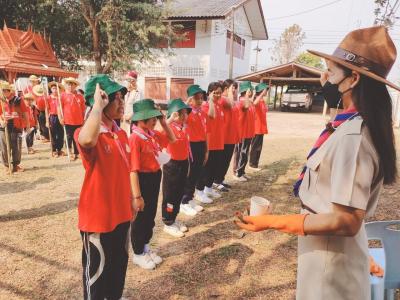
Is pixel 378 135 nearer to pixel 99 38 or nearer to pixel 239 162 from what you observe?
pixel 239 162

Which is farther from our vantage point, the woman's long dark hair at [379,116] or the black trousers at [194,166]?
the black trousers at [194,166]

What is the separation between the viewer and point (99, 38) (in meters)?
16.5

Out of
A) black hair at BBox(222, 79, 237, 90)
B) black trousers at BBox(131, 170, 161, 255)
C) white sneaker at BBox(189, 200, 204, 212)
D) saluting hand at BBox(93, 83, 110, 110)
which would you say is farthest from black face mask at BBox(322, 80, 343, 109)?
black hair at BBox(222, 79, 237, 90)

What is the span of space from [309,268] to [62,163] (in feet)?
25.0

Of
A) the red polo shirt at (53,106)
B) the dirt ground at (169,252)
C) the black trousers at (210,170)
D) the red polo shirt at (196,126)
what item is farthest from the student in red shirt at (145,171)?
the red polo shirt at (53,106)

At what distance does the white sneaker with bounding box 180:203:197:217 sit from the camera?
16.1 ft

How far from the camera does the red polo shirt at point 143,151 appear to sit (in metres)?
3.01

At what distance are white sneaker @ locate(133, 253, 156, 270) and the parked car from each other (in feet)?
77.7

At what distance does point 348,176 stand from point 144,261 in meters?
2.73

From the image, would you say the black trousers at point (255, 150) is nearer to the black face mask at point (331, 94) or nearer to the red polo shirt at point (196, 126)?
the red polo shirt at point (196, 126)

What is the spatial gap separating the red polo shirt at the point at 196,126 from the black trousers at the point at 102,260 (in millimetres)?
2482

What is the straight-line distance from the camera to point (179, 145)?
13.5ft

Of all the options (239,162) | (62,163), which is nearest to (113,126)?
(239,162)

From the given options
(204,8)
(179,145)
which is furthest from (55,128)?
(204,8)
